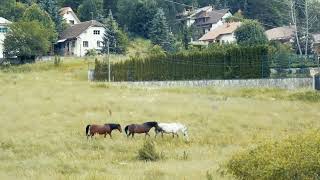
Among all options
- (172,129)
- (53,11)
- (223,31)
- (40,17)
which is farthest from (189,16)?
(172,129)

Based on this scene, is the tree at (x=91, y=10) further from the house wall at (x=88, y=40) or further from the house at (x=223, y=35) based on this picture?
the house at (x=223, y=35)

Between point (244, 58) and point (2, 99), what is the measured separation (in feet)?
89.5

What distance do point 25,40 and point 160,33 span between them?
90.2 ft

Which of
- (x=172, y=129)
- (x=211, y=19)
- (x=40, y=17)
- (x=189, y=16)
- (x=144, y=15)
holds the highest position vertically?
(x=189, y=16)

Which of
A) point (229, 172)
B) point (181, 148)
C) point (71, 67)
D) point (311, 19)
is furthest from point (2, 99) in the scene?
point (311, 19)

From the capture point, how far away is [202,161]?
21.2m

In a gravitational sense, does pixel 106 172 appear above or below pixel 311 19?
below

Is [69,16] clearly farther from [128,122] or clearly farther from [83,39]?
[128,122]

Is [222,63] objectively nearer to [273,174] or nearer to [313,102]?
[313,102]

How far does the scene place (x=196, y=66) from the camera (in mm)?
59312

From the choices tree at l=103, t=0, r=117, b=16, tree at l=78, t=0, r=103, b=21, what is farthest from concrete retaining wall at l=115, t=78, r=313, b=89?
tree at l=103, t=0, r=117, b=16

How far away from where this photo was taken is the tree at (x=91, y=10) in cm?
10812

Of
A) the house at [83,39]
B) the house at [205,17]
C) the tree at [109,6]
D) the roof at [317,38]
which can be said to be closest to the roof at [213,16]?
the house at [205,17]

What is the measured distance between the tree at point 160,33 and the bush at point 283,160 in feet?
256
